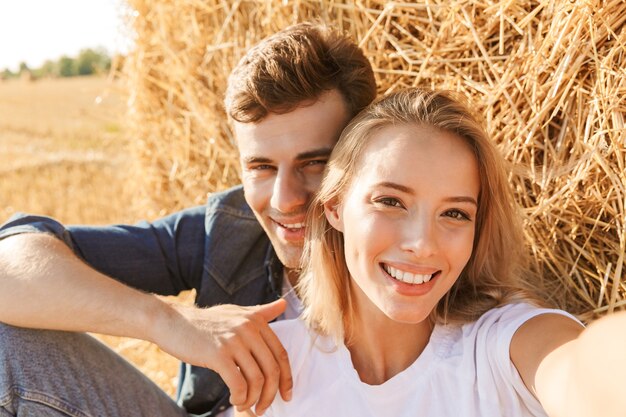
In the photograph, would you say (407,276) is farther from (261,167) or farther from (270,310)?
(261,167)

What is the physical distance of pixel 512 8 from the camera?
1.87m

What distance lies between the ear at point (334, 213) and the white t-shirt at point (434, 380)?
0.27 metres

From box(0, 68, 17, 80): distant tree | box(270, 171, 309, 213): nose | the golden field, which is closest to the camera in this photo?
box(270, 171, 309, 213): nose

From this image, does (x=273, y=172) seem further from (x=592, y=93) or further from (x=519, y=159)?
(x=592, y=93)

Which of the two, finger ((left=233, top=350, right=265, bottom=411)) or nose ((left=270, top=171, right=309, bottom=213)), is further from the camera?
nose ((left=270, top=171, right=309, bottom=213))

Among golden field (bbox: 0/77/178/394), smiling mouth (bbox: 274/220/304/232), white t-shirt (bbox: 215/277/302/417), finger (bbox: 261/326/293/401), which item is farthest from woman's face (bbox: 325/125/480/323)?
golden field (bbox: 0/77/178/394)

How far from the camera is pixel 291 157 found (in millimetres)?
1938

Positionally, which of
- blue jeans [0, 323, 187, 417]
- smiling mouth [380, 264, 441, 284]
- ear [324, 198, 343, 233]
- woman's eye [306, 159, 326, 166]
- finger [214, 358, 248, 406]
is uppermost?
woman's eye [306, 159, 326, 166]

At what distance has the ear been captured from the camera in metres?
1.73

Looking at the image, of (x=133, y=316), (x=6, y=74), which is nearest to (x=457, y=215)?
(x=133, y=316)

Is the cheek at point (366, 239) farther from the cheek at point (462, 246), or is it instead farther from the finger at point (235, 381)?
the finger at point (235, 381)

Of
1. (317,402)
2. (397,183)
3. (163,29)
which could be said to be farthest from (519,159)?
(163,29)

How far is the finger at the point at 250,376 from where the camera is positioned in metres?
1.69

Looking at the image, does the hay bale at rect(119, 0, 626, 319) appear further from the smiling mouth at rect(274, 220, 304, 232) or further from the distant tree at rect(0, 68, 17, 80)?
the distant tree at rect(0, 68, 17, 80)
